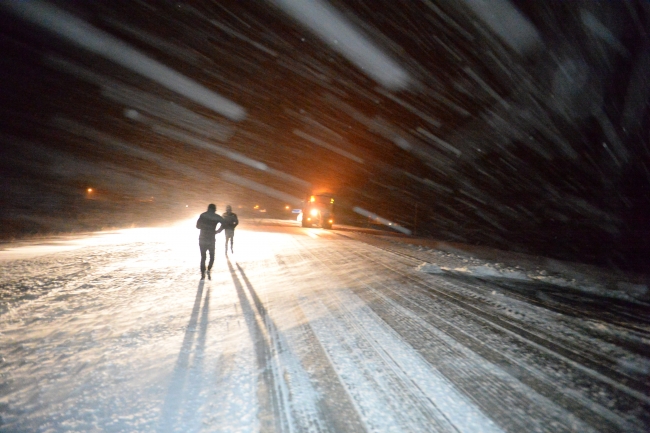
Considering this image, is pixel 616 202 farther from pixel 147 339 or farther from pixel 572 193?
pixel 147 339

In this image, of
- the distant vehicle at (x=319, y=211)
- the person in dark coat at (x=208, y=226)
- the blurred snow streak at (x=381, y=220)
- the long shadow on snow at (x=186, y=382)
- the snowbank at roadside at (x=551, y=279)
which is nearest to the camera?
the long shadow on snow at (x=186, y=382)

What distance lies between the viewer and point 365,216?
57219 millimetres

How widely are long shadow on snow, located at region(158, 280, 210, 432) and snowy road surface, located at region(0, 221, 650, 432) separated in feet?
0.06

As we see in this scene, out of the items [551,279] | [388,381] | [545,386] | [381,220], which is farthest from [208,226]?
[381,220]

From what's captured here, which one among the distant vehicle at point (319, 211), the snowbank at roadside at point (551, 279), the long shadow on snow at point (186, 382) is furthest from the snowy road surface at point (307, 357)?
the distant vehicle at point (319, 211)

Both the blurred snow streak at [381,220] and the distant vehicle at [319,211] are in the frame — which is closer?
the distant vehicle at [319,211]

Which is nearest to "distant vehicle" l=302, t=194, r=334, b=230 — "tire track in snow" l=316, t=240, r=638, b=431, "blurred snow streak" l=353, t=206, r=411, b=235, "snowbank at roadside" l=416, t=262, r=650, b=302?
"blurred snow streak" l=353, t=206, r=411, b=235

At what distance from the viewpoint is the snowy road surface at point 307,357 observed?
3.11m

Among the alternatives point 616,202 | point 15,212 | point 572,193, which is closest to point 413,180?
point 572,193

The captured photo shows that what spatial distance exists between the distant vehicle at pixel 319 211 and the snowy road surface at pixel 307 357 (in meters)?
32.7

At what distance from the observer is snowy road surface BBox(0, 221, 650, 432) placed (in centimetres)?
311

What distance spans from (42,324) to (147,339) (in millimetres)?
1701

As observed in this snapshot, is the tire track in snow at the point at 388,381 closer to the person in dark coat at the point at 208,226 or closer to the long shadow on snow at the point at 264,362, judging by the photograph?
the long shadow on snow at the point at 264,362

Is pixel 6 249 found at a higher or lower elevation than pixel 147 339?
higher
